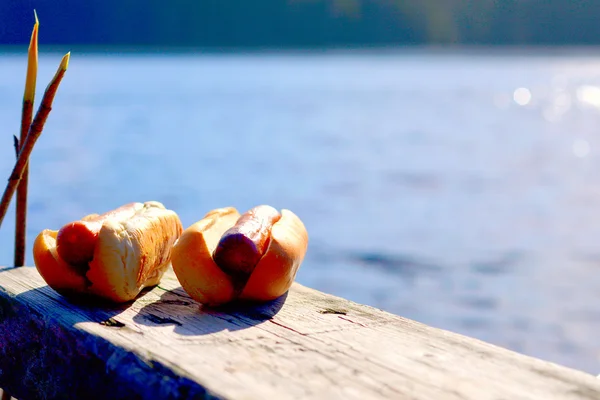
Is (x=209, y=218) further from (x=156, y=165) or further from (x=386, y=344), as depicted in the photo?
(x=156, y=165)

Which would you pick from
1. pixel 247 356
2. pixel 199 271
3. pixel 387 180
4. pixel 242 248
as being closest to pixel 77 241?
pixel 199 271

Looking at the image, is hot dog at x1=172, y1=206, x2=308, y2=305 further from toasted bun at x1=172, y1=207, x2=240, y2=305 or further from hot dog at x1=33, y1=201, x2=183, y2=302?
hot dog at x1=33, y1=201, x2=183, y2=302

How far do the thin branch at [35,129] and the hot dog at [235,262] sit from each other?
1.69 feet

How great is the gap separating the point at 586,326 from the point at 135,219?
18.7ft

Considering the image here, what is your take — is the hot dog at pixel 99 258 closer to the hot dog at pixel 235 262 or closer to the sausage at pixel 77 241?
Result: the sausage at pixel 77 241

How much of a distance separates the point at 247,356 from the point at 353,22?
102 m

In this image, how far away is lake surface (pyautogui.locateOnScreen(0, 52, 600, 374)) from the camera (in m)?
7.34

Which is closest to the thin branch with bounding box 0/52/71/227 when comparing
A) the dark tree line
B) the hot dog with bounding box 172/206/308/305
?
the hot dog with bounding box 172/206/308/305

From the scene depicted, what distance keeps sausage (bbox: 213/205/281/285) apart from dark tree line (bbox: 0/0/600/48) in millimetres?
89505

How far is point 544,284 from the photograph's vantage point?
792 centimetres

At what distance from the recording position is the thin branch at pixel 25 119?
6.72ft

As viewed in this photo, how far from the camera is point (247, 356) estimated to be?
1.60 meters

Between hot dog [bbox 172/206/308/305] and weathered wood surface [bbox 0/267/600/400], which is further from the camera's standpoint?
hot dog [bbox 172/206/308/305]

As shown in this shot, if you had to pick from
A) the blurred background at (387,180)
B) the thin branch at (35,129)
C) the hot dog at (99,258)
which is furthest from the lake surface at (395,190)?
the thin branch at (35,129)
